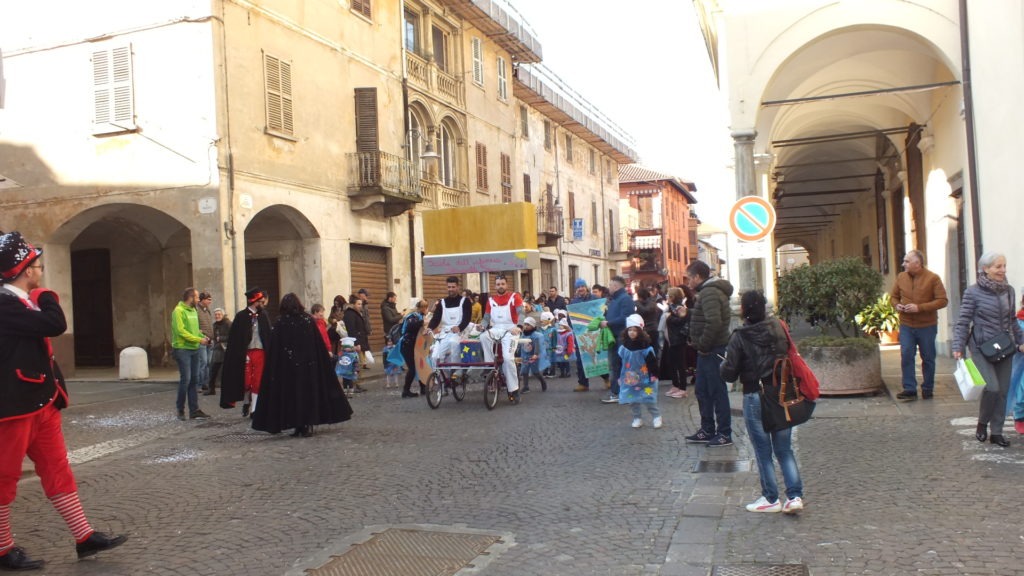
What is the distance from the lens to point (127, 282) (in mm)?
21656

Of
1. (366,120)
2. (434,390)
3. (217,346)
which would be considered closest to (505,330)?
(434,390)

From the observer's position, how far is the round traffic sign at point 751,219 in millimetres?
10883

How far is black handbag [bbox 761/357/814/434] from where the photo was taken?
220 inches

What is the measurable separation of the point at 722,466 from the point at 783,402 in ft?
6.50

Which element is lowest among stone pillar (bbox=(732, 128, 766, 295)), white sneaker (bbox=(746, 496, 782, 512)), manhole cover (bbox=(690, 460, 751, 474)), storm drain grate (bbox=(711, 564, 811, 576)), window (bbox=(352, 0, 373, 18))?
manhole cover (bbox=(690, 460, 751, 474))

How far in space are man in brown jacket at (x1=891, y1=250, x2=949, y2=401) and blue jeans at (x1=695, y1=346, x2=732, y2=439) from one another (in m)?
3.03

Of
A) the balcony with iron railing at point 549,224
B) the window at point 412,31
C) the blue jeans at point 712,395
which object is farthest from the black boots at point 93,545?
the balcony with iron railing at point 549,224

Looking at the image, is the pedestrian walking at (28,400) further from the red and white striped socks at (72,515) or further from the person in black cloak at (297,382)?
the person in black cloak at (297,382)

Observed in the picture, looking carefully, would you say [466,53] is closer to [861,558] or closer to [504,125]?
[504,125]

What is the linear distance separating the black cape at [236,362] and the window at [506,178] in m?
20.9

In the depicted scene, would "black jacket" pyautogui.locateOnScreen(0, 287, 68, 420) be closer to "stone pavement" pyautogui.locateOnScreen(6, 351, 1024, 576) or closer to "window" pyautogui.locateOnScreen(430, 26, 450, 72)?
"stone pavement" pyautogui.locateOnScreen(6, 351, 1024, 576)

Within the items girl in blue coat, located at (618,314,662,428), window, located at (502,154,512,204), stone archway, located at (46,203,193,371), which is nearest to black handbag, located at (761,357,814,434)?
girl in blue coat, located at (618,314,662,428)

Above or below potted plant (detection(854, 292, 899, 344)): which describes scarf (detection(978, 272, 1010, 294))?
above

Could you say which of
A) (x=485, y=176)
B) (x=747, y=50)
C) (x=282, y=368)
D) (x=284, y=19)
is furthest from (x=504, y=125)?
(x=282, y=368)
